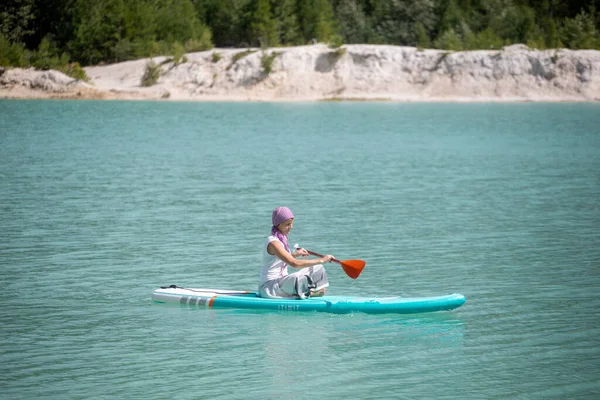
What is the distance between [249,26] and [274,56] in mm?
9915

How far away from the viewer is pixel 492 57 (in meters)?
81.9

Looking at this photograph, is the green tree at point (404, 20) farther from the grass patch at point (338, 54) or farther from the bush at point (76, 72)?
the bush at point (76, 72)

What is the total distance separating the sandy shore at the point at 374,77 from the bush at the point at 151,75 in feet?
1.47

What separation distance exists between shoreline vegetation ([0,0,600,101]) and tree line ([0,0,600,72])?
0.13 meters

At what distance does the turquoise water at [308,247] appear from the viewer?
11.4 m

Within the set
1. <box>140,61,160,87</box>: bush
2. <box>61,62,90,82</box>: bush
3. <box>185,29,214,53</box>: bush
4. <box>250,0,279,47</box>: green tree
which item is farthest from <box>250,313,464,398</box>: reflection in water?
<box>250,0,279,47</box>: green tree

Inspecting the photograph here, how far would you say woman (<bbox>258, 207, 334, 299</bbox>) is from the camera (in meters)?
13.6

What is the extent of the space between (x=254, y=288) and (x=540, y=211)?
1115 centimetres

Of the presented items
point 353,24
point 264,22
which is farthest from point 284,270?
point 353,24

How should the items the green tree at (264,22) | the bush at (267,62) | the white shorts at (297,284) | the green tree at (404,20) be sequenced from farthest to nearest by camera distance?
the green tree at (404,20)
the green tree at (264,22)
the bush at (267,62)
the white shorts at (297,284)

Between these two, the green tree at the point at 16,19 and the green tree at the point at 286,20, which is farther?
the green tree at the point at 286,20

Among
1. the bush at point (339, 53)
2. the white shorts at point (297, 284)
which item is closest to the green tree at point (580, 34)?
the bush at point (339, 53)

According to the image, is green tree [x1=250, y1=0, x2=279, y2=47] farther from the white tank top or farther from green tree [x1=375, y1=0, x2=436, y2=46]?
the white tank top

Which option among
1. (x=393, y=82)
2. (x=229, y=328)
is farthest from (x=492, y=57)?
(x=229, y=328)
